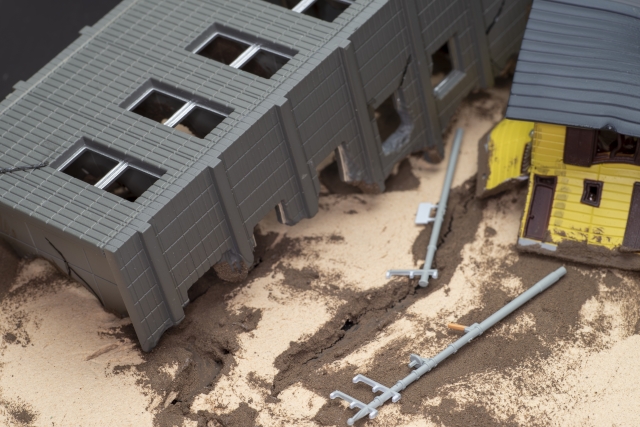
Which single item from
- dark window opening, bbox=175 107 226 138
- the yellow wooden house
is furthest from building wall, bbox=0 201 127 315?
the yellow wooden house

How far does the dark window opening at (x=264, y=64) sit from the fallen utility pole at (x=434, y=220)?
12.5ft

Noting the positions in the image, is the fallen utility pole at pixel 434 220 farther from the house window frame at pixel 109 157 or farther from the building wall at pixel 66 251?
the building wall at pixel 66 251

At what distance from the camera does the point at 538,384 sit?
1861 cm

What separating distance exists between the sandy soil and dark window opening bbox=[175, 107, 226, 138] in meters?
2.48

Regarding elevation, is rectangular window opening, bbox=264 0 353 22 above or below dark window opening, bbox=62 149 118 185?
above

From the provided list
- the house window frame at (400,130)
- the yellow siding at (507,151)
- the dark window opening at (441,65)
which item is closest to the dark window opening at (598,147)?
the yellow siding at (507,151)

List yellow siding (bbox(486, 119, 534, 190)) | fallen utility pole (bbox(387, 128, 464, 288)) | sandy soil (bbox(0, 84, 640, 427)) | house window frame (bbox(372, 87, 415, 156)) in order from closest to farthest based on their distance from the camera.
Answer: sandy soil (bbox(0, 84, 640, 427)) → fallen utility pole (bbox(387, 128, 464, 288)) → yellow siding (bbox(486, 119, 534, 190)) → house window frame (bbox(372, 87, 415, 156))

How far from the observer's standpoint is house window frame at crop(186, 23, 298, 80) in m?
20.8

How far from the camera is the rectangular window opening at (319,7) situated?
21.9m

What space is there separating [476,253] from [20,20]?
36.5 ft

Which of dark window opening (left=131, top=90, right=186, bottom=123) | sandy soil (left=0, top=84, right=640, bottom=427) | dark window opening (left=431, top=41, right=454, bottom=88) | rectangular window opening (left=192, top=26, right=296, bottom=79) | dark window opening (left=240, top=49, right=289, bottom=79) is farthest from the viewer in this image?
dark window opening (left=431, top=41, right=454, bottom=88)

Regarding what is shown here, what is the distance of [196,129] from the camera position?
822 inches

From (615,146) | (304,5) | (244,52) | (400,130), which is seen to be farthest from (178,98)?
(615,146)

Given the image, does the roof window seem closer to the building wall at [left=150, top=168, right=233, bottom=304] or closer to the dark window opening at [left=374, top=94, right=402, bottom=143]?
the building wall at [left=150, top=168, right=233, bottom=304]
